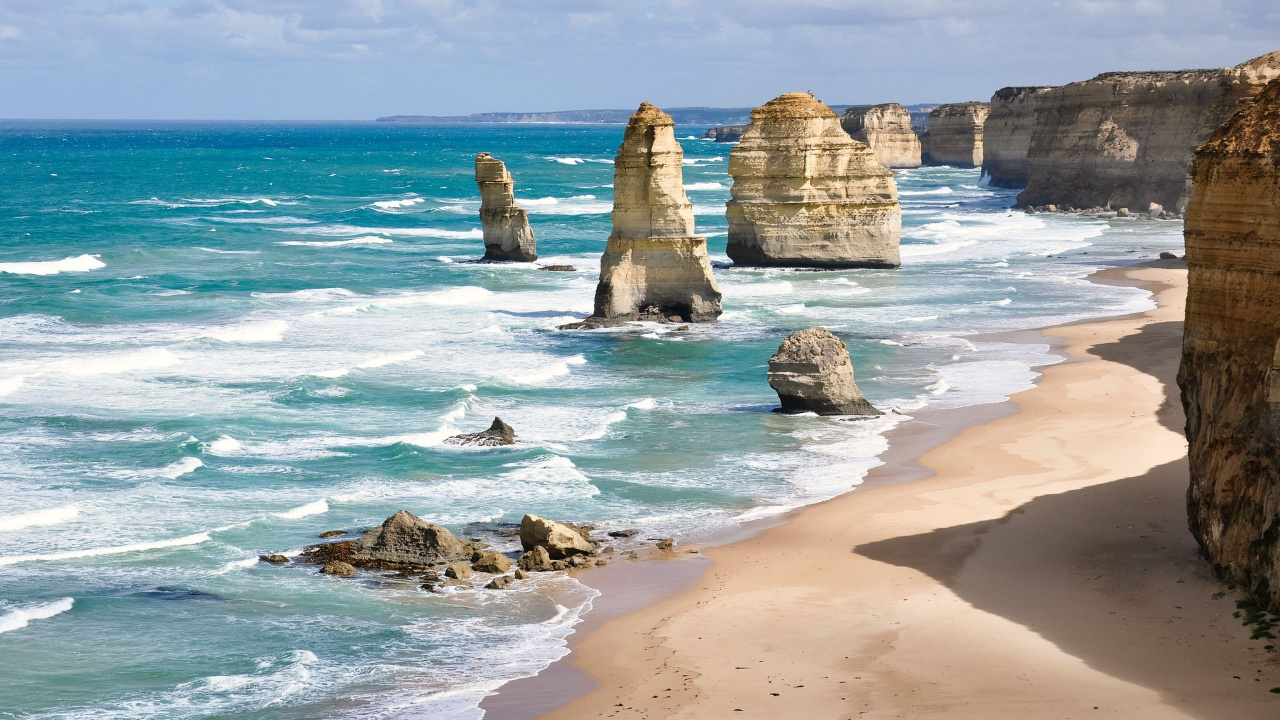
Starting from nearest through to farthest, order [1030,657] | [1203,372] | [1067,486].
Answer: [1030,657] → [1203,372] → [1067,486]

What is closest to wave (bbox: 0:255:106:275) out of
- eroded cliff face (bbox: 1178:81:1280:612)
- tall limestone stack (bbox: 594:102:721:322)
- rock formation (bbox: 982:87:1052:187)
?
tall limestone stack (bbox: 594:102:721:322)

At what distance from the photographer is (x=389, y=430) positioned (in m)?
25.4

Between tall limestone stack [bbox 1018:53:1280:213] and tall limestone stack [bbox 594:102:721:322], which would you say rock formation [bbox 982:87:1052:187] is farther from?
tall limestone stack [bbox 594:102:721:322]

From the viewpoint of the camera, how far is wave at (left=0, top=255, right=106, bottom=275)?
5061 centimetres

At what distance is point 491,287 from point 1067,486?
2983cm

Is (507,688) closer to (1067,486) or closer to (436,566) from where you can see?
(436,566)

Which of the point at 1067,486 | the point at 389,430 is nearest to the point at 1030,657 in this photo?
the point at 1067,486

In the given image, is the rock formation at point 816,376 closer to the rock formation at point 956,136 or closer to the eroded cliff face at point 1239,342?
the eroded cliff face at point 1239,342

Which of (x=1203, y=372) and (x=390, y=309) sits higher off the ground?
(x=1203, y=372)

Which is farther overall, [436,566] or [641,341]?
[641,341]

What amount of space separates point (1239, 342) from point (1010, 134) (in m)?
87.8

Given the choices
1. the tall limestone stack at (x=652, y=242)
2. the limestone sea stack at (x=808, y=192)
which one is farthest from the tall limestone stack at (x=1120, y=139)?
the tall limestone stack at (x=652, y=242)

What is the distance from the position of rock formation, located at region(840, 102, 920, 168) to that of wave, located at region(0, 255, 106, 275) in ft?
269

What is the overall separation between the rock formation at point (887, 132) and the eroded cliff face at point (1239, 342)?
10991 centimetres
